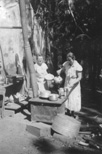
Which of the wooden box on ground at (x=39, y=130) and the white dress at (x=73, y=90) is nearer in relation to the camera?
the wooden box on ground at (x=39, y=130)

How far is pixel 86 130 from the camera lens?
6.57 metres

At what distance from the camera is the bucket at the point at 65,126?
19.8 ft

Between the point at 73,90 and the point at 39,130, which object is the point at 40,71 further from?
the point at 39,130

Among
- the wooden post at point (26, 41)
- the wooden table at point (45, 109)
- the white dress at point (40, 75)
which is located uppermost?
the wooden post at point (26, 41)

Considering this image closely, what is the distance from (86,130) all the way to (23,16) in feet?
11.4

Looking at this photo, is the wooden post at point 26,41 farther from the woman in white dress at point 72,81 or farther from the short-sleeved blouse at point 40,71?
the short-sleeved blouse at point 40,71

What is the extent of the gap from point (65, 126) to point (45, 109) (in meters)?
0.80

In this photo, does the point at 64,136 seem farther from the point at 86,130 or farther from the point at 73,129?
the point at 86,130

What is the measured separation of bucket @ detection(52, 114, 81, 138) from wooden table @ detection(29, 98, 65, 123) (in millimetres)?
333

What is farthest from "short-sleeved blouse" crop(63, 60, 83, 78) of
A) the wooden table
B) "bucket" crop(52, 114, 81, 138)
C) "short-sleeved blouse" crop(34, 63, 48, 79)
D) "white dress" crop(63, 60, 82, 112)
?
"bucket" crop(52, 114, 81, 138)

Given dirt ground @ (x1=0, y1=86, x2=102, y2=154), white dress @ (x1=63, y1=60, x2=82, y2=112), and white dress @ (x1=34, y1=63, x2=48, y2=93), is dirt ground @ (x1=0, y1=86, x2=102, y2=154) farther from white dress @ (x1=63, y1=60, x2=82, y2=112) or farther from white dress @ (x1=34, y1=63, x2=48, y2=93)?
white dress @ (x1=34, y1=63, x2=48, y2=93)

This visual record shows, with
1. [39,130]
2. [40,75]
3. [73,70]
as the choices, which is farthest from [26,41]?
[39,130]

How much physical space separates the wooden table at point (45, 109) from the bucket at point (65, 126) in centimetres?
33

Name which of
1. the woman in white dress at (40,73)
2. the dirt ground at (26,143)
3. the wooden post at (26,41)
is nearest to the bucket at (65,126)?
the dirt ground at (26,143)
